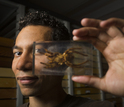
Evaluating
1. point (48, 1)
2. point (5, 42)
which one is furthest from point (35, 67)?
point (48, 1)

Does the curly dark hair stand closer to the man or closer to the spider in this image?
the man

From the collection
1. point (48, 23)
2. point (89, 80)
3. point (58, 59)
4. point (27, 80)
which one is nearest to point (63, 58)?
point (58, 59)

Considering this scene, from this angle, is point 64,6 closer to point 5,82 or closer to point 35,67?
point 5,82

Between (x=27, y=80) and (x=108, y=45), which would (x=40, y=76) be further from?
(x=108, y=45)

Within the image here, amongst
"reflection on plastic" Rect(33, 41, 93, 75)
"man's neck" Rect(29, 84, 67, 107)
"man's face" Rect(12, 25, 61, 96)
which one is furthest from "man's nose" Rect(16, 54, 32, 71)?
"man's neck" Rect(29, 84, 67, 107)

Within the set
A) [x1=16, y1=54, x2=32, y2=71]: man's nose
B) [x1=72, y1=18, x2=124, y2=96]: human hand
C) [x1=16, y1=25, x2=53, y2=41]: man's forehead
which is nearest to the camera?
[x1=72, y1=18, x2=124, y2=96]: human hand

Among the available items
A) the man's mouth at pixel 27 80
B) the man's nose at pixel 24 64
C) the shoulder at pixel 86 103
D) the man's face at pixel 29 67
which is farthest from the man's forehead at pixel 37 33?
the shoulder at pixel 86 103
